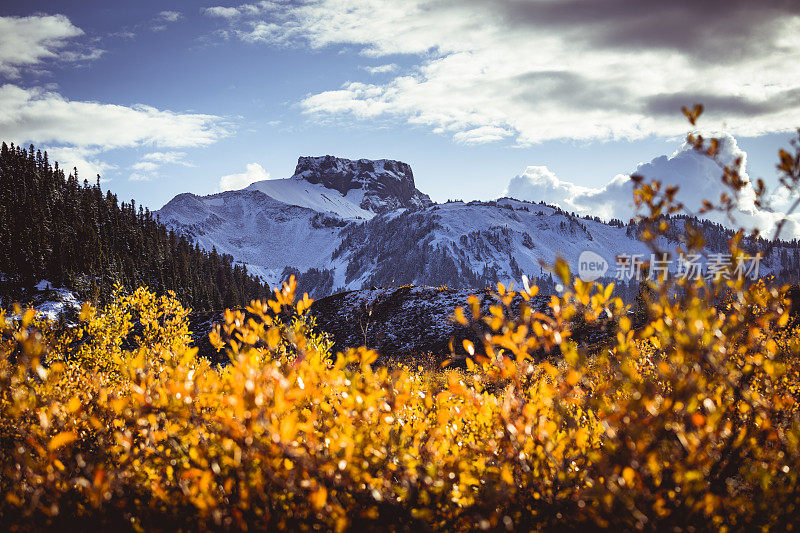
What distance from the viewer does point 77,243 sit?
59.7 meters

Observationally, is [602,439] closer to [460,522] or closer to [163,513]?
[460,522]

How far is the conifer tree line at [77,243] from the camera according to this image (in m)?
53.7

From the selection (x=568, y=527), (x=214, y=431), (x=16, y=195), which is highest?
(x=16, y=195)

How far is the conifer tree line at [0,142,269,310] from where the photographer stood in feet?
176

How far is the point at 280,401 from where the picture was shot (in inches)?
133

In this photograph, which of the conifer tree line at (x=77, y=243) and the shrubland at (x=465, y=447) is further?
the conifer tree line at (x=77, y=243)

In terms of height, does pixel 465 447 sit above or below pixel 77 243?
below

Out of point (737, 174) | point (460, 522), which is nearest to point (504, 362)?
point (460, 522)

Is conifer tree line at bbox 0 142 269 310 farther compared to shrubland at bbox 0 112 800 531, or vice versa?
conifer tree line at bbox 0 142 269 310

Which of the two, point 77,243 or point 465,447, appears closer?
point 465,447

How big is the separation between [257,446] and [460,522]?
251 centimetres

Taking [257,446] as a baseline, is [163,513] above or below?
below

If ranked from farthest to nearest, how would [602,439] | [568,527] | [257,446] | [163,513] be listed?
[602,439] → [163,513] → [568,527] → [257,446]

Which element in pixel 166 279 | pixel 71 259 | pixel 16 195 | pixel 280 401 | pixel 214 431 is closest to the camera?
pixel 280 401
